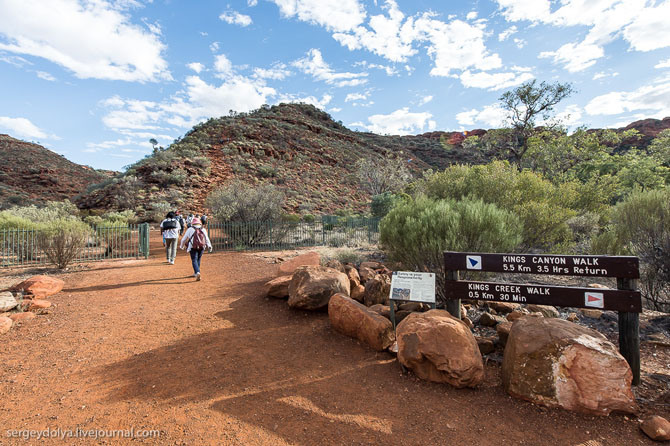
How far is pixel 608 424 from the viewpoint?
2656 mm

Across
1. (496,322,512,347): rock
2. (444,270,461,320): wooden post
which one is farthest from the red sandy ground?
(444,270,461,320): wooden post

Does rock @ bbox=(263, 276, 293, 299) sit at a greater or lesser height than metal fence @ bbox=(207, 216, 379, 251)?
lesser

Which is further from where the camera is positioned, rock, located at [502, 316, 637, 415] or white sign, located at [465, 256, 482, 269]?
white sign, located at [465, 256, 482, 269]

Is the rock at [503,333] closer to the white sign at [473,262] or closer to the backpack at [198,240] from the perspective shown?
the white sign at [473,262]

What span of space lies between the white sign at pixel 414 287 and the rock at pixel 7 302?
6415 millimetres

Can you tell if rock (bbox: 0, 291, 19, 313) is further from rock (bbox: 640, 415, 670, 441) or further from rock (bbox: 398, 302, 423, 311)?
rock (bbox: 640, 415, 670, 441)

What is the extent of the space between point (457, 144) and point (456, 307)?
236 ft

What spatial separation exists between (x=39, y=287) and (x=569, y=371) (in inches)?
352

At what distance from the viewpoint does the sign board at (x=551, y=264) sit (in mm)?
Answer: 3379

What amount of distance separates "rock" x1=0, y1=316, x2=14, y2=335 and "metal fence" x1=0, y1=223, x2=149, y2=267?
5.56 meters

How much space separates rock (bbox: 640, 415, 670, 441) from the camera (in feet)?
7.99

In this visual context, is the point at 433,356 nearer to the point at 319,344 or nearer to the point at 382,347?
the point at 382,347

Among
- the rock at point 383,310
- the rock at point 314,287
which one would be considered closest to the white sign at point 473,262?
the rock at point 383,310

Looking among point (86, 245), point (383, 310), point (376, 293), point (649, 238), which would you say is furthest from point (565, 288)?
point (86, 245)
